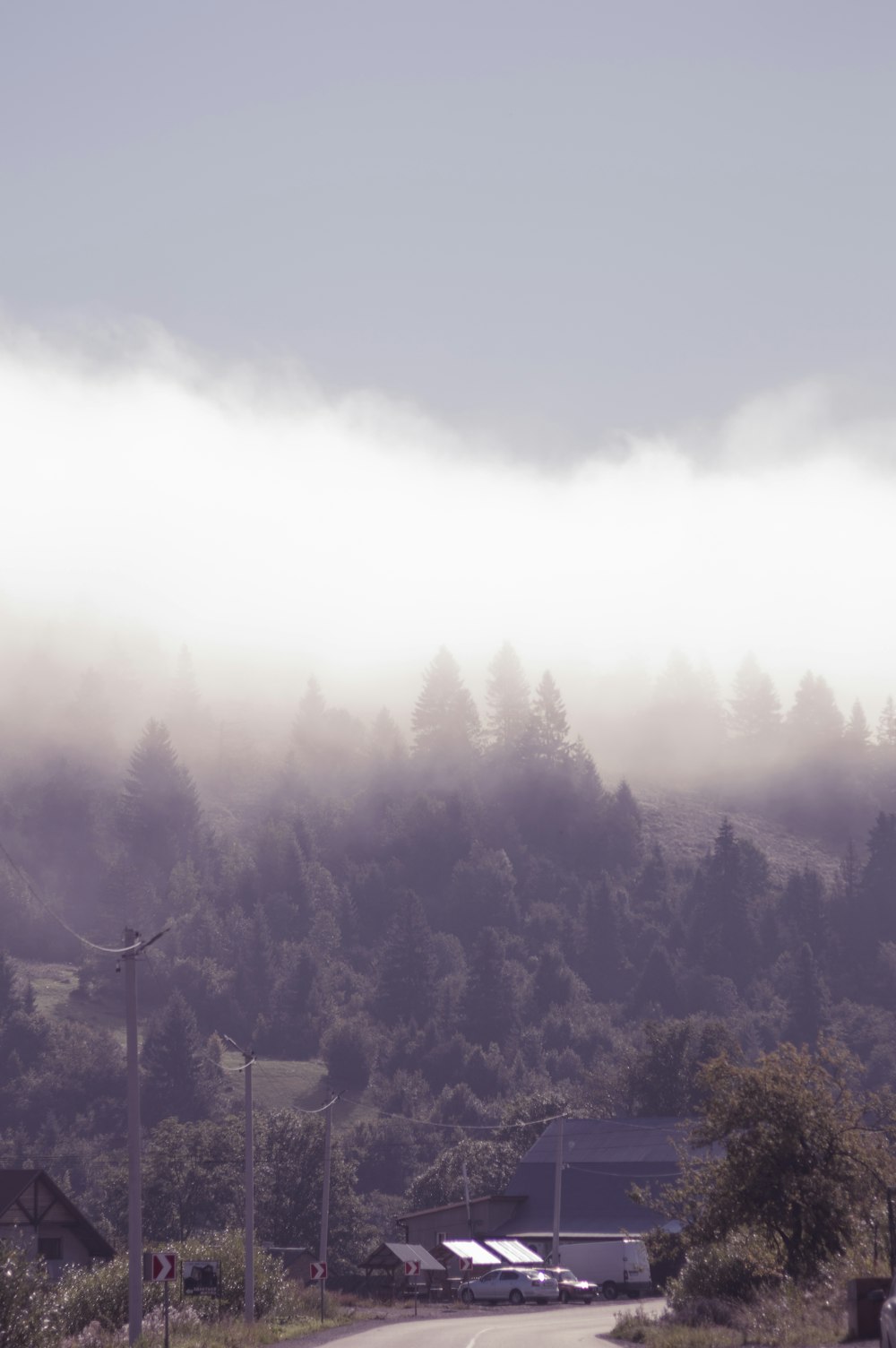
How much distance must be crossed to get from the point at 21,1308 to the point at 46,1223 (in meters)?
32.9

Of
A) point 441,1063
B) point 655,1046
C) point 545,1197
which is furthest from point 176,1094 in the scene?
point 545,1197

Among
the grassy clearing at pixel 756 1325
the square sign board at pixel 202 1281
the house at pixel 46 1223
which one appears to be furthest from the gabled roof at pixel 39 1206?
the grassy clearing at pixel 756 1325

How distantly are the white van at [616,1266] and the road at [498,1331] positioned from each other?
1384 cm

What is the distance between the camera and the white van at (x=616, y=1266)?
69500 mm

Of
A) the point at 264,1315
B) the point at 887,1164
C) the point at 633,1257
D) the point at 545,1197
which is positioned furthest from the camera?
the point at 545,1197

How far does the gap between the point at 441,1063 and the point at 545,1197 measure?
101596 mm

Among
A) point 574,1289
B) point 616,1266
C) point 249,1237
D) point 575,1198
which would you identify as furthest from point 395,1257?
point 249,1237

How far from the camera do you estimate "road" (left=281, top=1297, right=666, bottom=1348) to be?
1321 inches

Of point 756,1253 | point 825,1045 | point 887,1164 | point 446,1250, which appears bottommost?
point 446,1250

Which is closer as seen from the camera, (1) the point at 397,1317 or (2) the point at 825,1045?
(2) the point at 825,1045

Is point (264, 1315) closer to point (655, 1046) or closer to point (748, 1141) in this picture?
point (748, 1141)

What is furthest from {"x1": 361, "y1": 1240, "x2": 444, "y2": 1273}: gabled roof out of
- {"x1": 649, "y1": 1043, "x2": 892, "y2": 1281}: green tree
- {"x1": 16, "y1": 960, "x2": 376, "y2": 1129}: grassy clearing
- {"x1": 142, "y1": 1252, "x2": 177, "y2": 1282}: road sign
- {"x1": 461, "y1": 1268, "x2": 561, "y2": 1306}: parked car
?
{"x1": 16, "y1": 960, "x2": 376, "y2": 1129}: grassy clearing

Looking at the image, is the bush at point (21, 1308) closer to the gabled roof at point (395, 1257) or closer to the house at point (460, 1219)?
the gabled roof at point (395, 1257)

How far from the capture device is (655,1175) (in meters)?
94.2
